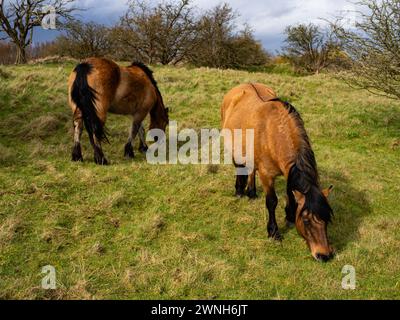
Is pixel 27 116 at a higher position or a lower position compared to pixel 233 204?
higher

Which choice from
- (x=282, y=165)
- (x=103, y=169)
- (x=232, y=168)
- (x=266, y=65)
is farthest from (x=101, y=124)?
(x=266, y=65)

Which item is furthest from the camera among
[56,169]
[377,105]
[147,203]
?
[377,105]

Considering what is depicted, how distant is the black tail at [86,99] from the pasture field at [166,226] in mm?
872

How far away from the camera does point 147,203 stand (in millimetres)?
6410

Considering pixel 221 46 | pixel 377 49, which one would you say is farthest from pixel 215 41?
pixel 377 49

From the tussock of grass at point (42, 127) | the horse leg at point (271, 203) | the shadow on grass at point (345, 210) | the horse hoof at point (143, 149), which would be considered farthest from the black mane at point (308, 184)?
the tussock of grass at point (42, 127)

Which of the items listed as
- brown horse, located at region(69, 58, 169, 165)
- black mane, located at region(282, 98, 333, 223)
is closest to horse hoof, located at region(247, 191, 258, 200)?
black mane, located at region(282, 98, 333, 223)

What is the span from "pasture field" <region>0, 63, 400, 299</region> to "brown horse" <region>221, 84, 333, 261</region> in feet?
1.35

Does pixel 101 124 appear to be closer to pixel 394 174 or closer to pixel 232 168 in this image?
pixel 232 168

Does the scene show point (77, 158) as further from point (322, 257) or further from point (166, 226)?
point (322, 257)

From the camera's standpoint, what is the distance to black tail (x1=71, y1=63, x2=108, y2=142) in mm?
7320

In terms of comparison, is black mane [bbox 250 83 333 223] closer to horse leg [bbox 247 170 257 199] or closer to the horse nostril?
the horse nostril

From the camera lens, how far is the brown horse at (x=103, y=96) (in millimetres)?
7383

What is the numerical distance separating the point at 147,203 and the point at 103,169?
1.67m
